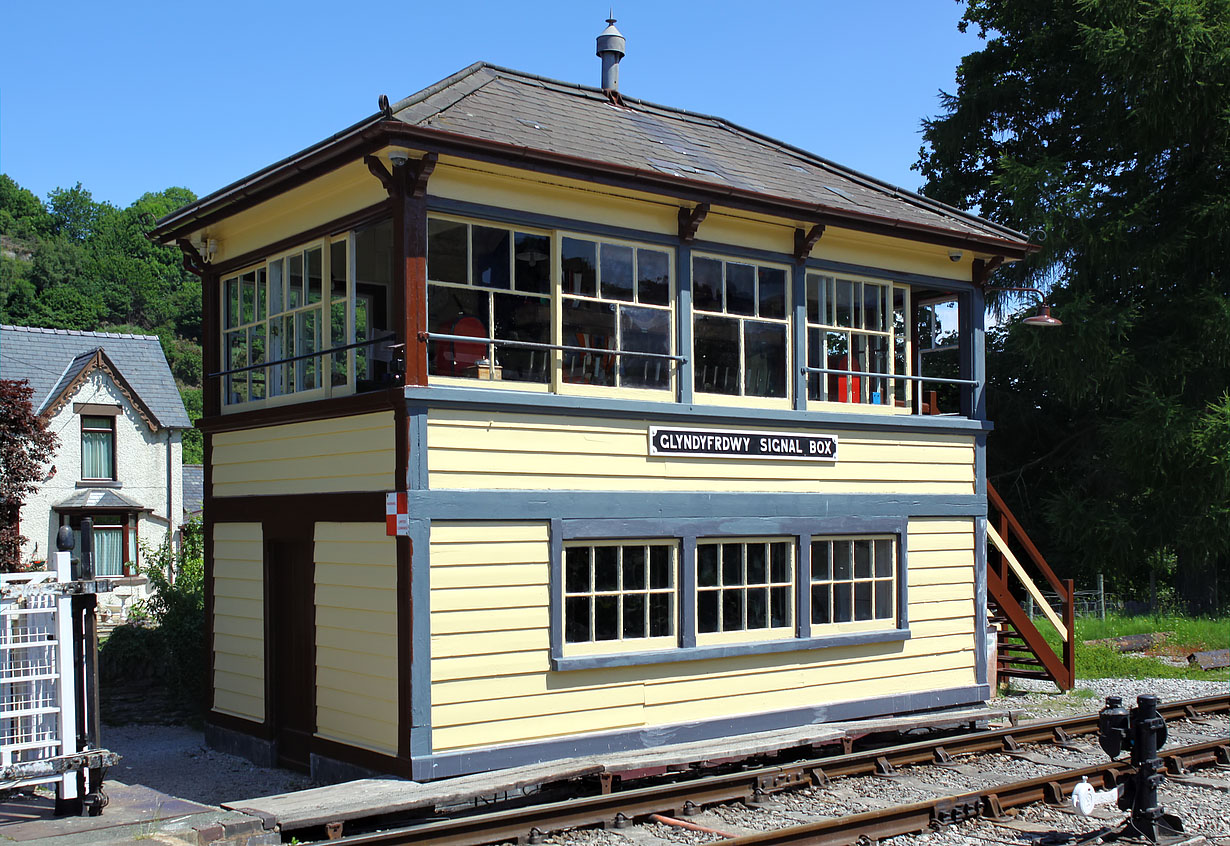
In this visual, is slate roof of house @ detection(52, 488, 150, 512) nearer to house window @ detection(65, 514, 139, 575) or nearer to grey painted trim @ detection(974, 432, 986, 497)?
house window @ detection(65, 514, 139, 575)

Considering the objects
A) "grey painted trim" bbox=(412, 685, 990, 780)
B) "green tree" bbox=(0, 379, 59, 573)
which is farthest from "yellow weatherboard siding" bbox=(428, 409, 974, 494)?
"green tree" bbox=(0, 379, 59, 573)

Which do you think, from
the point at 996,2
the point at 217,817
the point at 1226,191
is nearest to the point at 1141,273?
the point at 1226,191

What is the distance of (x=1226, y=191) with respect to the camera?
976 inches

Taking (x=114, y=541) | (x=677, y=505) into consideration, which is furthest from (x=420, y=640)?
(x=114, y=541)

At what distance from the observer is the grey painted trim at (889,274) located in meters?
12.4

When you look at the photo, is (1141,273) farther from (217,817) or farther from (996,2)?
(217,817)

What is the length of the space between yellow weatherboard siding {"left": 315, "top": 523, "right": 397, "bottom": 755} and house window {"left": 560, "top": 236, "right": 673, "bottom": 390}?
2.40 metres

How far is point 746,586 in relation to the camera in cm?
1139

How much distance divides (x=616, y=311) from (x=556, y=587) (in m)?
2.66

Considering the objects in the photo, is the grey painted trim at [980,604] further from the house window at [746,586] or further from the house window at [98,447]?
the house window at [98,447]

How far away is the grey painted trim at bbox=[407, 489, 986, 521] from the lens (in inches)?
374

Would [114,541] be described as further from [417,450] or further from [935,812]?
[935,812]

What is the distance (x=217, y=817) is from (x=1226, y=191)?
24460 millimetres

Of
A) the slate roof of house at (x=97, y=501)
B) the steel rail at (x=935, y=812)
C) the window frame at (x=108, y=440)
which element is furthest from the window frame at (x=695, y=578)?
the window frame at (x=108, y=440)
